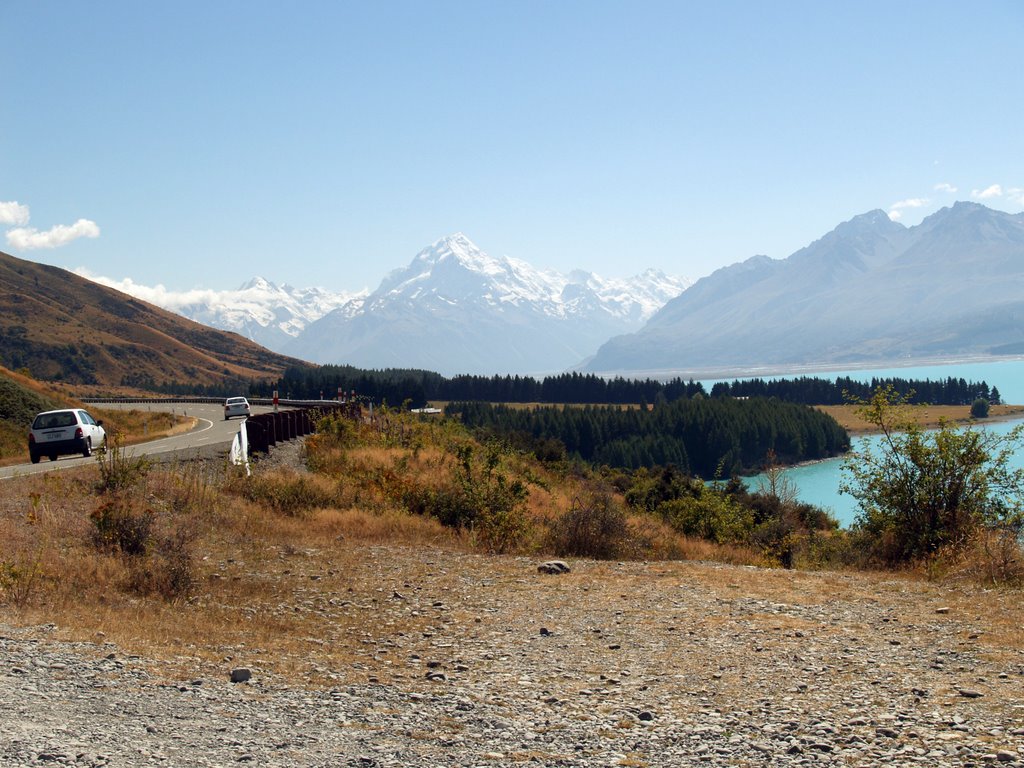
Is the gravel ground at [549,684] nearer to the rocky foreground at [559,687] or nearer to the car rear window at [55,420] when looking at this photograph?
the rocky foreground at [559,687]

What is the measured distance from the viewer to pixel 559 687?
26.3ft

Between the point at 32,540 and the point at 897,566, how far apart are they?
1477 cm

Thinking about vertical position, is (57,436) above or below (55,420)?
below

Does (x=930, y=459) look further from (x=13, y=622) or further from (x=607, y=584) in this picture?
(x=13, y=622)

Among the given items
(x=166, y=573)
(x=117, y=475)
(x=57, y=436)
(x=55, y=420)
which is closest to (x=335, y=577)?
(x=166, y=573)

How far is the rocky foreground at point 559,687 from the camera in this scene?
6.20 m

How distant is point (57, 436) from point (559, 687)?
83.1 ft

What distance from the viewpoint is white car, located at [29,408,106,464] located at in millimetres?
27859

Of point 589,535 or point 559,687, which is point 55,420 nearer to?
point 589,535

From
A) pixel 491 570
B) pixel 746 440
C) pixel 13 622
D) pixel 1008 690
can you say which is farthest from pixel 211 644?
pixel 746 440

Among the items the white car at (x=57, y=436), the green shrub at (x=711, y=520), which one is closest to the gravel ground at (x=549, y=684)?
the green shrub at (x=711, y=520)

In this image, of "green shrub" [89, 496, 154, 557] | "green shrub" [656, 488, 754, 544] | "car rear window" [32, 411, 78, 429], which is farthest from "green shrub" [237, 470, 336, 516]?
"car rear window" [32, 411, 78, 429]

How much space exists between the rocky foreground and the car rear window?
66.7 ft

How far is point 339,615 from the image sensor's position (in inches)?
426
